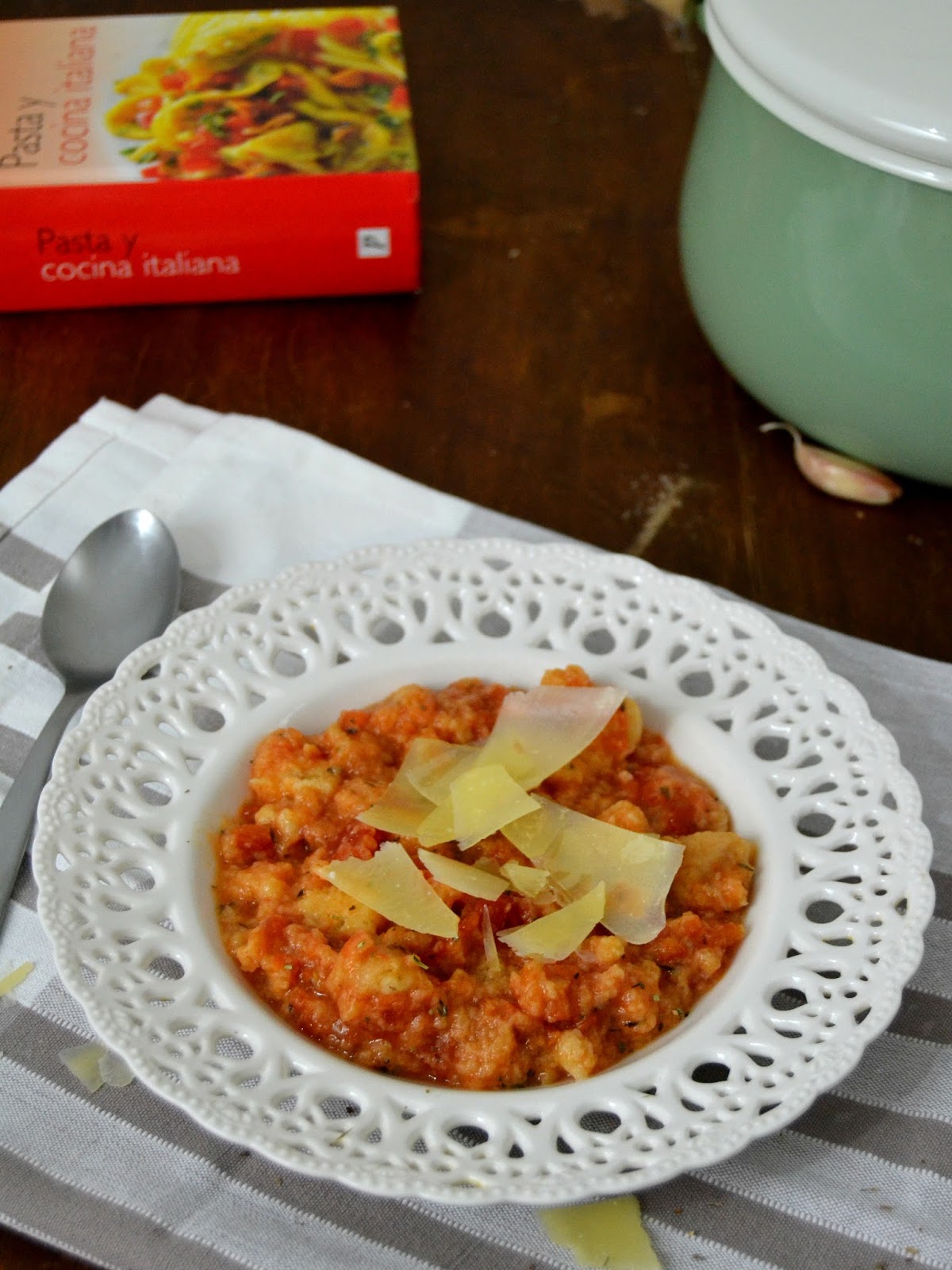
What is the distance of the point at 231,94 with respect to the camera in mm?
1897

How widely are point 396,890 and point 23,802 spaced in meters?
0.40

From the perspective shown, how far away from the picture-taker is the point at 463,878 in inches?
43.2

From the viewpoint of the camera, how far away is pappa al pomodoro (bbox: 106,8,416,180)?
1.80m

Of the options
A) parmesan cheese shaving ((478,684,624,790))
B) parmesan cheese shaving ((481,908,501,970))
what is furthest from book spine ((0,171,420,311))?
parmesan cheese shaving ((481,908,501,970))

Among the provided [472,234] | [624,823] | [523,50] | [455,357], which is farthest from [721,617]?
[523,50]

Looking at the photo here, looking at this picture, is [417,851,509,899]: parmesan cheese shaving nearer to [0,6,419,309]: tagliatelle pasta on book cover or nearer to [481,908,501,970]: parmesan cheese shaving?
[481,908,501,970]: parmesan cheese shaving

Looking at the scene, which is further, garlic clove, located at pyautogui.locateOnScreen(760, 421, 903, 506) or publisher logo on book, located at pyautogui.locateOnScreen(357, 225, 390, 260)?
publisher logo on book, located at pyautogui.locateOnScreen(357, 225, 390, 260)

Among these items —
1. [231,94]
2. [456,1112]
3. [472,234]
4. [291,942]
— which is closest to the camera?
[456,1112]

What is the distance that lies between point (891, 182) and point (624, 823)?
0.73 m

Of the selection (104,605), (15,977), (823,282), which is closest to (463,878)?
(15,977)

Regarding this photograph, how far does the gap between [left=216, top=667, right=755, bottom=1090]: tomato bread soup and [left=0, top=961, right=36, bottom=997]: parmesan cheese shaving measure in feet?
0.62

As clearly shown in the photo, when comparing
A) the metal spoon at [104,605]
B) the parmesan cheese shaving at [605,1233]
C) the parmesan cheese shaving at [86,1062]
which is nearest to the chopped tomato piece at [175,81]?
the metal spoon at [104,605]

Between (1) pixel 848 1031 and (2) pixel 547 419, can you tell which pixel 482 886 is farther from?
(2) pixel 547 419

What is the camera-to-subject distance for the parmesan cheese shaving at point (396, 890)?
1.07 metres
